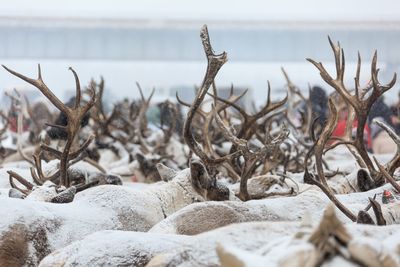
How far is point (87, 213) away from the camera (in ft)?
7.39

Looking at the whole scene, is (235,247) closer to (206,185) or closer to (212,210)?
(212,210)

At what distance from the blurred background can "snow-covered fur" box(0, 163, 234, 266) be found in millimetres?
6116

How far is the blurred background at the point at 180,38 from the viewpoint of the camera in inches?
358

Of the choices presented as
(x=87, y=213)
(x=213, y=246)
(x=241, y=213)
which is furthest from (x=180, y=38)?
(x=213, y=246)

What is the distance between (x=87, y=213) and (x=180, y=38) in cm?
849

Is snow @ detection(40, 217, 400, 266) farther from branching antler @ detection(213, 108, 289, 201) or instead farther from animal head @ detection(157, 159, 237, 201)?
branching antler @ detection(213, 108, 289, 201)

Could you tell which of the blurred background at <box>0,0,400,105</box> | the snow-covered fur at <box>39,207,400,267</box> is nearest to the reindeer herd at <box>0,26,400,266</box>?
the snow-covered fur at <box>39,207,400,267</box>

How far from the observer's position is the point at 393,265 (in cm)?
100

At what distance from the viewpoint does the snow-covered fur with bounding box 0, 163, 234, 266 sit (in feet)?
6.42

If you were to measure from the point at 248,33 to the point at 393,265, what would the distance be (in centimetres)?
948

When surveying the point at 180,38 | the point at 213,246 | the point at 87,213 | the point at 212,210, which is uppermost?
the point at 213,246

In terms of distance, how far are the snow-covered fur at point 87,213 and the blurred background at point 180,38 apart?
6116 millimetres

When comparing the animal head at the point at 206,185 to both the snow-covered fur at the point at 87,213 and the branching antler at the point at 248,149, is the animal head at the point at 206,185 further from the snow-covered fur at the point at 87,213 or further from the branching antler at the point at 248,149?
the branching antler at the point at 248,149

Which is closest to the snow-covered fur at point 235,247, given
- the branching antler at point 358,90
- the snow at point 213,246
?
the snow at point 213,246
